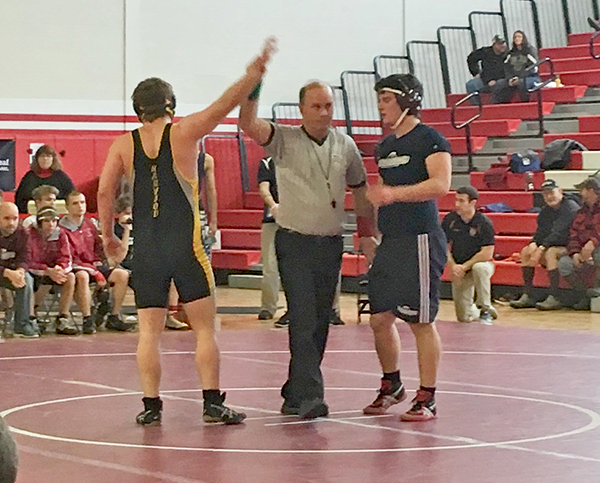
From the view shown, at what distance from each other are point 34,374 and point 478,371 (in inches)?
109

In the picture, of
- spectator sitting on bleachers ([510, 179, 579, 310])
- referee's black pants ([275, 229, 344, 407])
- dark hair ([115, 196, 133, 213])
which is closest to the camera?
referee's black pants ([275, 229, 344, 407])

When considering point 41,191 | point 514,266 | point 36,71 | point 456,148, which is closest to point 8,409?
point 41,191

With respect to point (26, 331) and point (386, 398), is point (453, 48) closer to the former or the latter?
point (26, 331)

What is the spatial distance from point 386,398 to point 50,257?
531cm

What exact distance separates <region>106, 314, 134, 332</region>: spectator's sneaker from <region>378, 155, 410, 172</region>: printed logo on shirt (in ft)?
17.5

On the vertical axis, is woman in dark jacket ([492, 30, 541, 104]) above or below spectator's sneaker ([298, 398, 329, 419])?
above

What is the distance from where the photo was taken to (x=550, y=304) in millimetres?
13422

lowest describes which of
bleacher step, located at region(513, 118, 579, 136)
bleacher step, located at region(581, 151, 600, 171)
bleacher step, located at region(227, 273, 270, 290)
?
bleacher step, located at region(227, 273, 270, 290)

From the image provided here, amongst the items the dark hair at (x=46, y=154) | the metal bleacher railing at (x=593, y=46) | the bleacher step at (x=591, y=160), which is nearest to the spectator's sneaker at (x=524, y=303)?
the bleacher step at (x=591, y=160)

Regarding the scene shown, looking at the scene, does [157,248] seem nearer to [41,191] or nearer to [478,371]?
[478,371]

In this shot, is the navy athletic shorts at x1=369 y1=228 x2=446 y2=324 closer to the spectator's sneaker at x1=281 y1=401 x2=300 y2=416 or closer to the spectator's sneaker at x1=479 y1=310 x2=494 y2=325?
the spectator's sneaker at x1=281 y1=401 x2=300 y2=416

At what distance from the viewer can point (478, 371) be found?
27.2 feet

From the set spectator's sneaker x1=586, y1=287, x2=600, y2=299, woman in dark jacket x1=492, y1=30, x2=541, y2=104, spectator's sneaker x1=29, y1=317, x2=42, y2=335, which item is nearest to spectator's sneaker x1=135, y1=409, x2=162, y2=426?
spectator's sneaker x1=29, y1=317, x2=42, y2=335

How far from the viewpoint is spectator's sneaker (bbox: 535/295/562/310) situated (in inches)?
527
